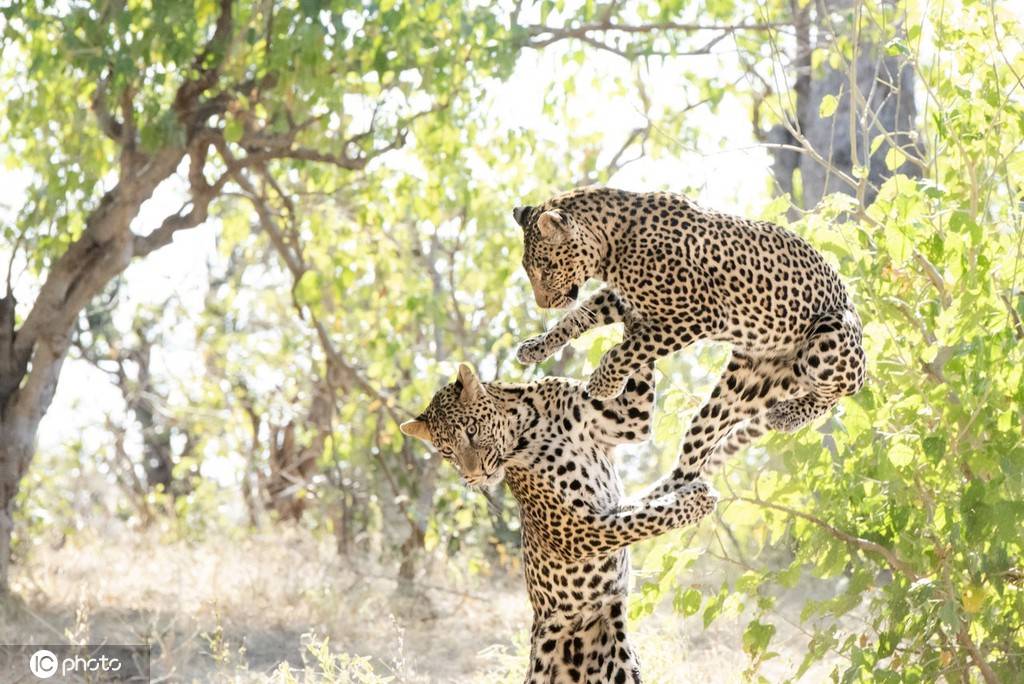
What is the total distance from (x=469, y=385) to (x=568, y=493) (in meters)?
0.42

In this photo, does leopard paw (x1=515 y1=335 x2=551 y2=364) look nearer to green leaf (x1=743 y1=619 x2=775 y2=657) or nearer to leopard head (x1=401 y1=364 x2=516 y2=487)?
leopard head (x1=401 y1=364 x2=516 y2=487)

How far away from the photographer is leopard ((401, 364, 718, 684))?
388 centimetres

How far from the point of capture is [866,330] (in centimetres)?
509

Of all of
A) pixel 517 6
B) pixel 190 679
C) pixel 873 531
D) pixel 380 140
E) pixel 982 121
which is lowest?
pixel 190 679

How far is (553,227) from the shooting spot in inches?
140

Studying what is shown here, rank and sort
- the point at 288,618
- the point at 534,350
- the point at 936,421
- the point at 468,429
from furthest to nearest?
the point at 288,618, the point at 936,421, the point at 468,429, the point at 534,350

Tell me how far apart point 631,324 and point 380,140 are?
6.17m

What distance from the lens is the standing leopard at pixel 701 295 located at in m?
3.57

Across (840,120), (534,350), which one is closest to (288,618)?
(840,120)

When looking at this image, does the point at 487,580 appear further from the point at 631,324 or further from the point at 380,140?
the point at 631,324

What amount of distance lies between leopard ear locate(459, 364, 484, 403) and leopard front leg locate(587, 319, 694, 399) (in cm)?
45

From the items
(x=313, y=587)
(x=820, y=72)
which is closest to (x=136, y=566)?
(x=313, y=587)

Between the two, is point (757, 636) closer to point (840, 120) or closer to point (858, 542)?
point (858, 542)

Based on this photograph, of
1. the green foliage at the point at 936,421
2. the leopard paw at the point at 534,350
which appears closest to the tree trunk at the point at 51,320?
the green foliage at the point at 936,421
